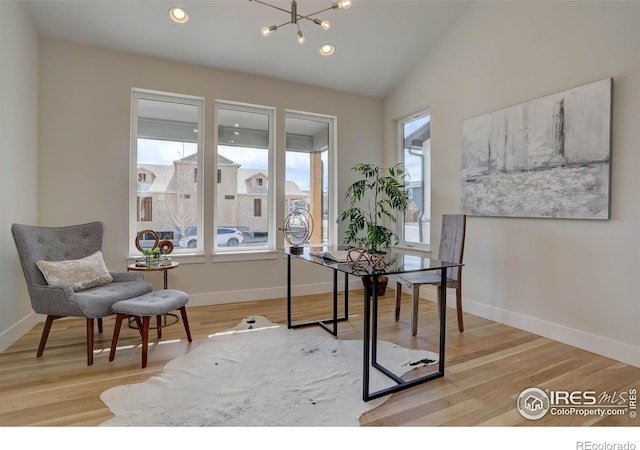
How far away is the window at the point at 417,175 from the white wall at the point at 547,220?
0.21 m

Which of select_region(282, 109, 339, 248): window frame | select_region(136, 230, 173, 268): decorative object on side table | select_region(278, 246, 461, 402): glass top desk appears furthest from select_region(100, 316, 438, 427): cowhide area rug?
select_region(282, 109, 339, 248): window frame

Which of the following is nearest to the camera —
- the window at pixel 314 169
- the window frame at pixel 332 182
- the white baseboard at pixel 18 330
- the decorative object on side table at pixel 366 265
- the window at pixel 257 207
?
the decorative object on side table at pixel 366 265

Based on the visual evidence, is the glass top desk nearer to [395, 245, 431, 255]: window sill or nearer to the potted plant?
the potted plant

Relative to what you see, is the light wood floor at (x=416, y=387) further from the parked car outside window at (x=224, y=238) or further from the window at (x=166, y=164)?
the window at (x=166, y=164)

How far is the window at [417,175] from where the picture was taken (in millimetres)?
4285

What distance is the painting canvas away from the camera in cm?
253

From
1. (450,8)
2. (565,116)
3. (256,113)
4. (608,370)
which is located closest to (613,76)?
(565,116)

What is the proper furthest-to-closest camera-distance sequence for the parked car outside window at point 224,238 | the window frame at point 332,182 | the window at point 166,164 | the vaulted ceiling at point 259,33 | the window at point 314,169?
the window frame at point 332,182, the window at point 314,169, the parked car outside window at point 224,238, the window at point 166,164, the vaulted ceiling at point 259,33

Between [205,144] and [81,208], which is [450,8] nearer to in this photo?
[205,144]

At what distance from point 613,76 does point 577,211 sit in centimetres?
101

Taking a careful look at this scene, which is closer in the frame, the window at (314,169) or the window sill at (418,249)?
the window sill at (418,249)

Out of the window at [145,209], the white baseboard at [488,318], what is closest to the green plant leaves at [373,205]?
the white baseboard at [488,318]
